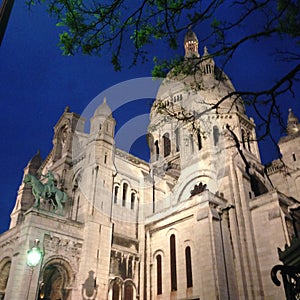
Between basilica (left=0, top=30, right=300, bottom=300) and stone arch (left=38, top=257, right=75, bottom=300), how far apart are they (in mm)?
66

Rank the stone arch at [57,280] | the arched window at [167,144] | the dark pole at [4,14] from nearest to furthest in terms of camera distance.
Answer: the dark pole at [4,14] → the stone arch at [57,280] → the arched window at [167,144]

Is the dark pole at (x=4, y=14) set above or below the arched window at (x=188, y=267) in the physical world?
below

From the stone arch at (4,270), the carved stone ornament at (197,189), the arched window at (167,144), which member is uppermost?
the arched window at (167,144)

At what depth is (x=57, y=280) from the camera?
23.2 meters

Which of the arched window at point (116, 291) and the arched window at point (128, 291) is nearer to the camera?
the arched window at point (116, 291)

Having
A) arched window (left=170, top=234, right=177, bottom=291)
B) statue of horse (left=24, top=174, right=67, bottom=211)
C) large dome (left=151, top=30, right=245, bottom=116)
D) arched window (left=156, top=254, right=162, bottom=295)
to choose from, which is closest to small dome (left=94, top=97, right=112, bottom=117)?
large dome (left=151, top=30, right=245, bottom=116)

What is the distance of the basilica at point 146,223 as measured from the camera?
67.9 ft

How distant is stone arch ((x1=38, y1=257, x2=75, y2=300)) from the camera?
68.4 ft

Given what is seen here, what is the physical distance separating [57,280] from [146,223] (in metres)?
8.32

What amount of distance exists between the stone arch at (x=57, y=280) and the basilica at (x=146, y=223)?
0.22 ft

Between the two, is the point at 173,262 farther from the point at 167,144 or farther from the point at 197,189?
the point at 167,144

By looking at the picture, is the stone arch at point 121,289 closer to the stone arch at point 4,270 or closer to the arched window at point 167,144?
the stone arch at point 4,270

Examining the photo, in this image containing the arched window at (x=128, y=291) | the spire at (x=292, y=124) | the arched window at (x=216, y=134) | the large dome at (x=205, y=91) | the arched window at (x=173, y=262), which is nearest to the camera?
the arched window at (x=173, y=262)

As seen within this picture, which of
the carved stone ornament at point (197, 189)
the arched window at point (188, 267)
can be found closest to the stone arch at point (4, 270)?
the arched window at point (188, 267)
